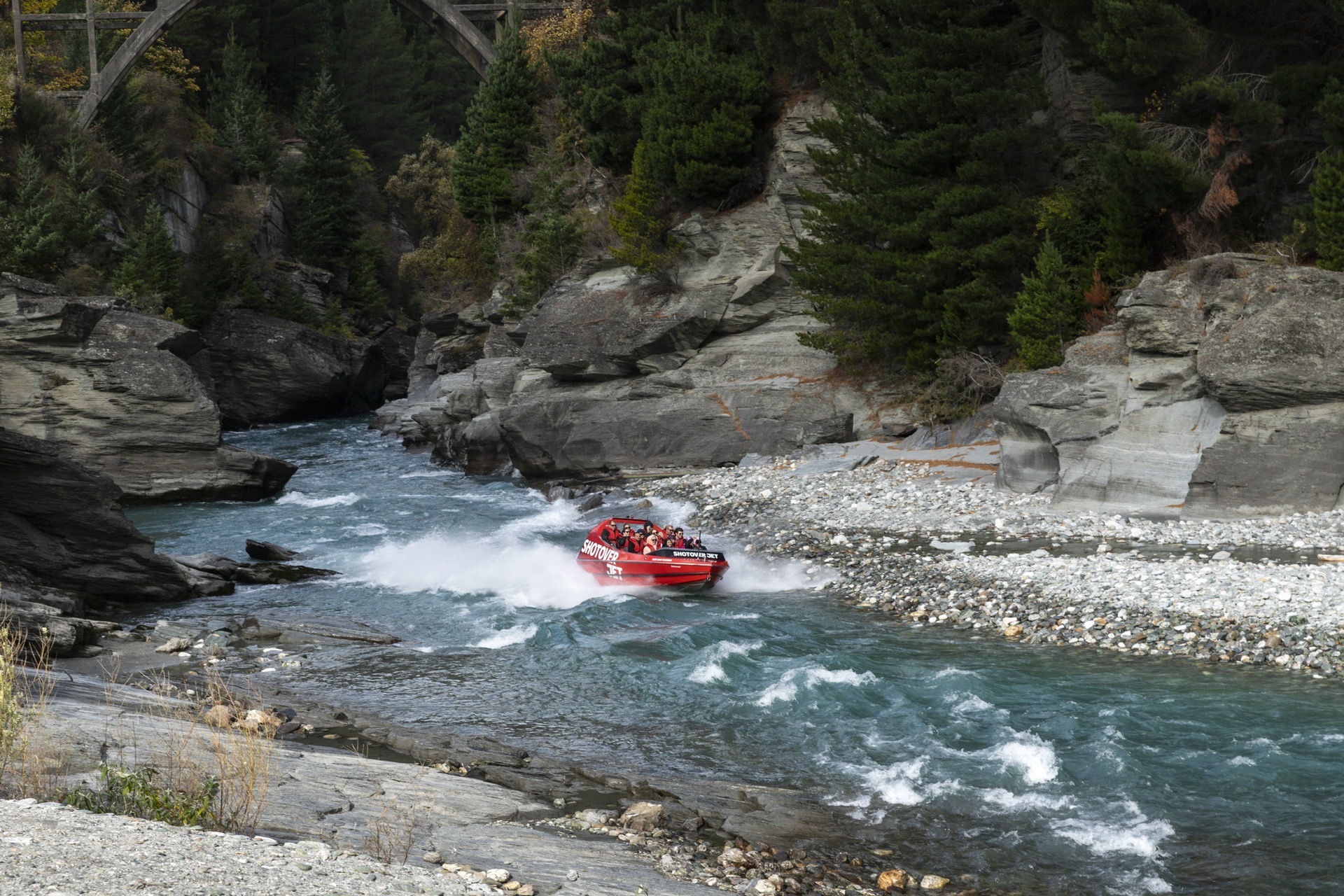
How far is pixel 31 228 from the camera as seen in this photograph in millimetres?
38750

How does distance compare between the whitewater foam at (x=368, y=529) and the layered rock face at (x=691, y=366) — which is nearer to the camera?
the whitewater foam at (x=368, y=529)

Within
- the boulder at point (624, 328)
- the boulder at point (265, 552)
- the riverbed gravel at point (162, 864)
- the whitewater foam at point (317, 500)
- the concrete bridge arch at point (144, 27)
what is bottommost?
the whitewater foam at point (317, 500)

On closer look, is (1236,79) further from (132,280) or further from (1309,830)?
(132,280)

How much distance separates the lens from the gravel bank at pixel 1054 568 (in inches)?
598

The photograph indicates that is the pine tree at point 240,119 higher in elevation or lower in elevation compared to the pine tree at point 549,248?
higher

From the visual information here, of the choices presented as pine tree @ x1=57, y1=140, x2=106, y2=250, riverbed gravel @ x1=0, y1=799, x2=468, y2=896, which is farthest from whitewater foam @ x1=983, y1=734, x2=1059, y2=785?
pine tree @ x1=57, y1=140, x2=106, y2=250

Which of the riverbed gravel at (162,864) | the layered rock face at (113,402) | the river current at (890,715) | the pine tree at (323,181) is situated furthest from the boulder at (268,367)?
the riverbed gravel at (162,864)

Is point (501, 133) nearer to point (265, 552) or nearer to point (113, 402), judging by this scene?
point (113, 402)

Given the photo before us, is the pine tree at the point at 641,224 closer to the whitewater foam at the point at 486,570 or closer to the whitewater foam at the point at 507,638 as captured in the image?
the whitewater foam at the point at 486,570

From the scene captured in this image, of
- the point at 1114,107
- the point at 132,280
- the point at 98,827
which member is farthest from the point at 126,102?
the point at 98,827

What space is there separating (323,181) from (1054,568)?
2001 inches

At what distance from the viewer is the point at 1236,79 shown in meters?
22.8

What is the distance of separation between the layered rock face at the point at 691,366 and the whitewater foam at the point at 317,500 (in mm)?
5908

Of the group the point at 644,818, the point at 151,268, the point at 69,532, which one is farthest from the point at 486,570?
the point at 151,268
